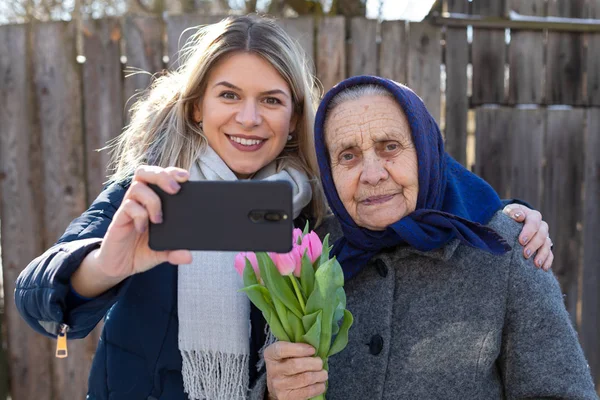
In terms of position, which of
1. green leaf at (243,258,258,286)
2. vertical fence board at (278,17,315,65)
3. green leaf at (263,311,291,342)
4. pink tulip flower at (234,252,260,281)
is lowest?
green leaf at (263,311,291,342)

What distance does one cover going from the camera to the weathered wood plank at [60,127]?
301 centimetres

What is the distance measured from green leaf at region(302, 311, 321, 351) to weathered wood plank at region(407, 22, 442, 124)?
2023mm

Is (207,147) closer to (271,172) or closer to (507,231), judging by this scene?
(271,172)

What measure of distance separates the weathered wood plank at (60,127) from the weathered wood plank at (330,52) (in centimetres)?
125

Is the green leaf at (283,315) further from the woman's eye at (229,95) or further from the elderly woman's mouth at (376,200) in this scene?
the woman's eye at (229,95)

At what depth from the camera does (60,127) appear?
120 inches

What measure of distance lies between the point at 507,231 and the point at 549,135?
176cm

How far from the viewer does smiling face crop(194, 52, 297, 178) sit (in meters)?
1.92

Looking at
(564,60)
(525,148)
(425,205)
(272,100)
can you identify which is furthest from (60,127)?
(564,60)

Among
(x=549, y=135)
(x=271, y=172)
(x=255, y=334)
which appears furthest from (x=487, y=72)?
(x=255, y=334)

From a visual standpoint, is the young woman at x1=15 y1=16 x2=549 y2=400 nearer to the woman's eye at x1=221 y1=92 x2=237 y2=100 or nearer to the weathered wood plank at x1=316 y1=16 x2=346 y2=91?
the woman's eye at x1=221 y1=92 x2=237 y2=100

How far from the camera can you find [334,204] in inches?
69.2

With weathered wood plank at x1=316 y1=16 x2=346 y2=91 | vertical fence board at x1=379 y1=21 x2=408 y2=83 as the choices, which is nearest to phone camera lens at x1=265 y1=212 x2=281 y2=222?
weathered wood plank at x1=316 y1=16 x2=346 y2=91

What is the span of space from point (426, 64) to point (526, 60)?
56 centimetres
